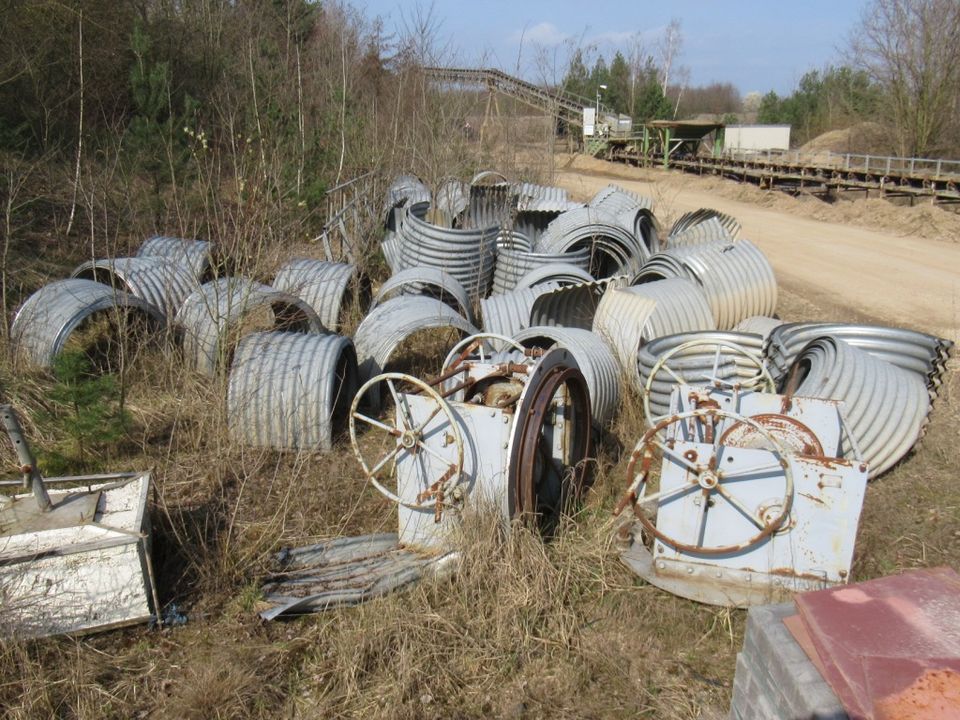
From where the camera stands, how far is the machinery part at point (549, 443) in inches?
163

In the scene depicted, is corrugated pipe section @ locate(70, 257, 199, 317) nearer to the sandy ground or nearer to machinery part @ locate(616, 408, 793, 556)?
machinery part @ locate(616, 408, 793, 556)

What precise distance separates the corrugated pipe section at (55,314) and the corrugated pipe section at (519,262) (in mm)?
3973

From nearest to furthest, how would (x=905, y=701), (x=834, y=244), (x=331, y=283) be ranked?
(x=905, y=701)
(x=331, y=283)
(x=834, y=244)

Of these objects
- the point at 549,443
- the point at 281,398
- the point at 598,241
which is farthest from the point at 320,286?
the point at 549,443

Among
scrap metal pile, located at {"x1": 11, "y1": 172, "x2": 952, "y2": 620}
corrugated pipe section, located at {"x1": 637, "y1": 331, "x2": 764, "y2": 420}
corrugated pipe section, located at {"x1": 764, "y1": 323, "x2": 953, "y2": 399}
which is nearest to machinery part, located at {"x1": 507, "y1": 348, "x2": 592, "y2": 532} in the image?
scrap metal pile, located at {"x1": 11, "y1": 172, "x2": 952, "y2": 620}

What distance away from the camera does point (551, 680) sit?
3.52m

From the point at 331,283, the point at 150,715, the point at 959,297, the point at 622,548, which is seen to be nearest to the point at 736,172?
the point at 959,297

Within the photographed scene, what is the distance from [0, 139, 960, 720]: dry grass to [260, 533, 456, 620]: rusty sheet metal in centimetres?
9

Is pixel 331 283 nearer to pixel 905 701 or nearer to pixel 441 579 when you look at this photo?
pixel 441 579

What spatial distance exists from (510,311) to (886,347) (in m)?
3.21

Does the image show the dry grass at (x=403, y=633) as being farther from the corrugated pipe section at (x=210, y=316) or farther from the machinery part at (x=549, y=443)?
the corrugated pipe section at (x=210, y=316)

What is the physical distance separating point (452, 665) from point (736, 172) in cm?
2515

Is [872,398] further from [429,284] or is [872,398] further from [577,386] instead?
[429,284]

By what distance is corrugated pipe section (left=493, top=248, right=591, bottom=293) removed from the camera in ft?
28.7
